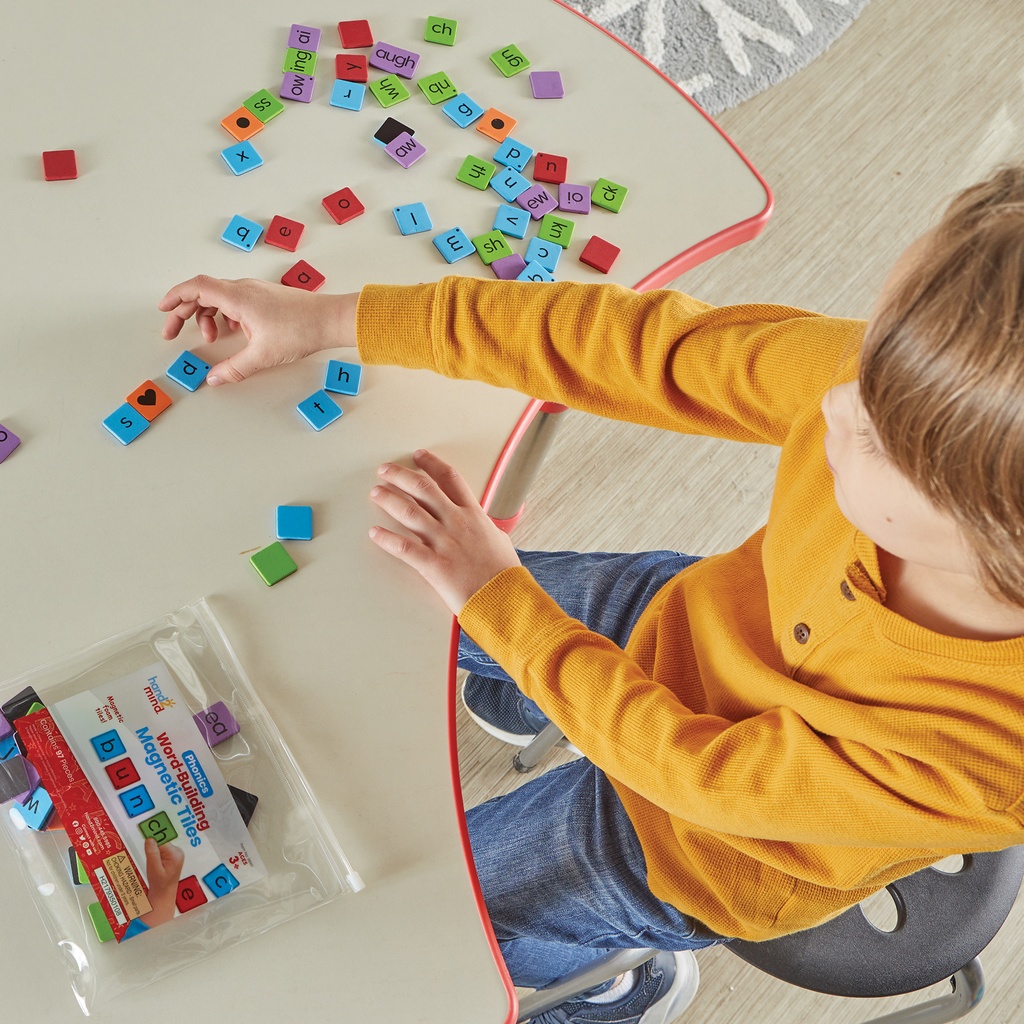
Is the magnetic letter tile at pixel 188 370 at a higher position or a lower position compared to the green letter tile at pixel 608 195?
lower

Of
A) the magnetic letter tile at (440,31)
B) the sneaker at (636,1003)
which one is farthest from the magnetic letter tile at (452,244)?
the sneaker at (636,1003)

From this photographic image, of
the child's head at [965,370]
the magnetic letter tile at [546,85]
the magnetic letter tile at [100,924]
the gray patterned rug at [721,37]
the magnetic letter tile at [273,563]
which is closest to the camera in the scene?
the child's head at [965,370]

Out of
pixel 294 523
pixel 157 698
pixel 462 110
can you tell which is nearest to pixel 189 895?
pixel 157 698

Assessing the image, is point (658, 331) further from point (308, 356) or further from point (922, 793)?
point (922, 793)

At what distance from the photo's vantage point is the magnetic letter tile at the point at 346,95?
0.90 meters

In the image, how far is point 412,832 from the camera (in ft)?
2.26

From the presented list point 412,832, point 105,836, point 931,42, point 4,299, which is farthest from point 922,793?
point 931,42

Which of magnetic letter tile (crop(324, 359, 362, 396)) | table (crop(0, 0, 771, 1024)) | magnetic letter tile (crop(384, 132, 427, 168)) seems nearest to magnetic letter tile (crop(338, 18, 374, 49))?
table (crop(0, 0, 771, 1024))

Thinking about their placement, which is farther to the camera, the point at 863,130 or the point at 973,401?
the point at 863,130

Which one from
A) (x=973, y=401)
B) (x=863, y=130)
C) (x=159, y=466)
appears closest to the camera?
(x=973, y=401)

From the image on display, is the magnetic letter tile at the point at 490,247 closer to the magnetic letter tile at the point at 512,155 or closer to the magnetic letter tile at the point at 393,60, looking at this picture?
the magnetic letter tile at the point at 512,155

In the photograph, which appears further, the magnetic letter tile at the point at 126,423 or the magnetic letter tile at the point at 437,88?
the magnetic letter tile at the point at 437,88

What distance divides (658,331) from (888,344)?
316 millimetres

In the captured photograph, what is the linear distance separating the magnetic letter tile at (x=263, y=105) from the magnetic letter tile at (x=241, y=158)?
1.4 inches
